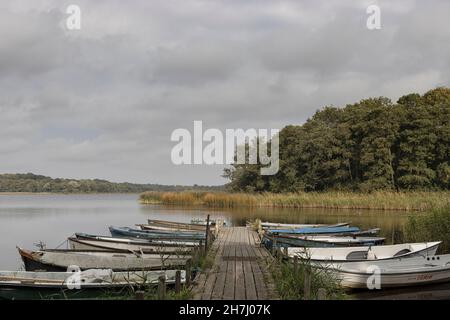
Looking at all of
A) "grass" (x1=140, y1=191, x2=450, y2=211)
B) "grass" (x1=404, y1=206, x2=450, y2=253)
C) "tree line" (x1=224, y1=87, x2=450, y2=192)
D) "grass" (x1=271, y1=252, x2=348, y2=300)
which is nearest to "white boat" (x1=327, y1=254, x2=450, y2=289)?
"grass" (x1=271, y1=252, x2=348, y2=300)

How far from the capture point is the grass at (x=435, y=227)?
53.6ft

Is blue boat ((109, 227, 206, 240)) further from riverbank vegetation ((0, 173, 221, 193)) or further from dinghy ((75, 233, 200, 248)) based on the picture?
riverbank vegetation ((0, 173, 221, 193))

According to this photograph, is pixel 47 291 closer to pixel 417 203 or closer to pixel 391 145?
pixel 417 203

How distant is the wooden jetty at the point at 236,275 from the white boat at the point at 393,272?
1.96m

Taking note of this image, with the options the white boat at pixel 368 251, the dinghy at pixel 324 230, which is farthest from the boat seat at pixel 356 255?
the dinghy at pixel 324 230

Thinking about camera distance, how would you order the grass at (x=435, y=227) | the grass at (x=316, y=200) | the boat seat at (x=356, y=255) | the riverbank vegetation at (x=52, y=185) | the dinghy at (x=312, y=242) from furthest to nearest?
the riverbank vegetation at (x=52, y=185) < the grass at (x=316, y=200) < the dinghy at (x=312, y=242) < the grass at (x=435, y=227) < the boat seat at (x=356, y=255)

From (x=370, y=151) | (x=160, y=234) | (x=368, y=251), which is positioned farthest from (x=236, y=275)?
(x=370, y=151)

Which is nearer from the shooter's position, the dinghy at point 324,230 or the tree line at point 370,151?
the dinghy at point 324,230

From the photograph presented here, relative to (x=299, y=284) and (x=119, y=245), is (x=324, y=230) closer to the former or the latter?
(x=119, y=245)

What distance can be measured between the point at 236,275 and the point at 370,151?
3915 centimetres

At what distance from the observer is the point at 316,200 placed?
138 ft

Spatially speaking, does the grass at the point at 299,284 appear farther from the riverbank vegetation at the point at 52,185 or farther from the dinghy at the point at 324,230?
the riverbank vegetation at the point at 52,185

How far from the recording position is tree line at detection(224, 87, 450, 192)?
4559cm

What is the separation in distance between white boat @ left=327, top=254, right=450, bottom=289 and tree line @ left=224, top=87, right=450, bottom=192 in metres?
33.5
